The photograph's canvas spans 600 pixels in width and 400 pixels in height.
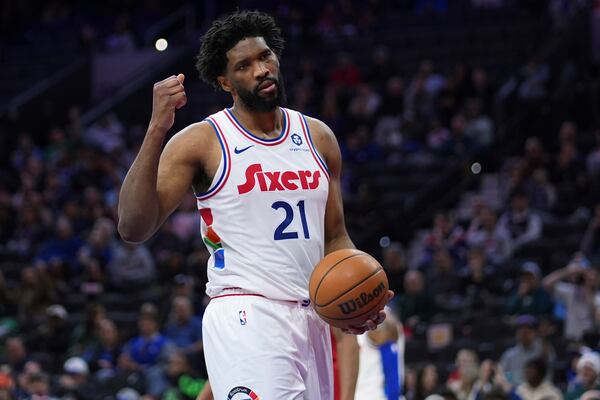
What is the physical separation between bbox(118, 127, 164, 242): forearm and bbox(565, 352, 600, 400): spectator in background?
6.37m

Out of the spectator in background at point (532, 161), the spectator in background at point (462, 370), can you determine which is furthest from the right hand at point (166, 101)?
the spectator in background at point (532, 161)

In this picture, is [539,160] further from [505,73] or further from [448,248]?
[505,73]

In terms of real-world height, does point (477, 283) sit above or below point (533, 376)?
above

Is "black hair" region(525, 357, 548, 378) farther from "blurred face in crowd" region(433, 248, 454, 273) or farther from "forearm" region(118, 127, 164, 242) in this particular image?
"forearm" region(118, 127, 164, 242)

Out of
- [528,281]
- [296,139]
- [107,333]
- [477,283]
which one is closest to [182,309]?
[107,333]

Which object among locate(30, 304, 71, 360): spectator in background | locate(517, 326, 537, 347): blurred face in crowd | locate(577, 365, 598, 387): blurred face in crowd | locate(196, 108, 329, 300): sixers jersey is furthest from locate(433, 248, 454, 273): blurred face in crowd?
locate(196, 108, 329, 300): sixers jersey

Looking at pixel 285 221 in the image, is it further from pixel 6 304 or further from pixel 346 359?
pixel 6 304

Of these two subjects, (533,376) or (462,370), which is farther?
(462,370)

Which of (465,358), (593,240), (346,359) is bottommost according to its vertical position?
(465,358)

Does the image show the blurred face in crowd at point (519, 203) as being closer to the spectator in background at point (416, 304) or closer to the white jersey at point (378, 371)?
the spectator in background at point (416, 304)

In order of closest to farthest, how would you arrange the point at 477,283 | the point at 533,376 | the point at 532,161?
1. the point at 533,376
2. the point at 477,283
3. the point at 532,161

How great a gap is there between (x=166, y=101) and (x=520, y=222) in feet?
33.9

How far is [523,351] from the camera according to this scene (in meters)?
11.9

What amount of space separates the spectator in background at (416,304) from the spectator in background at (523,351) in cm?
184
